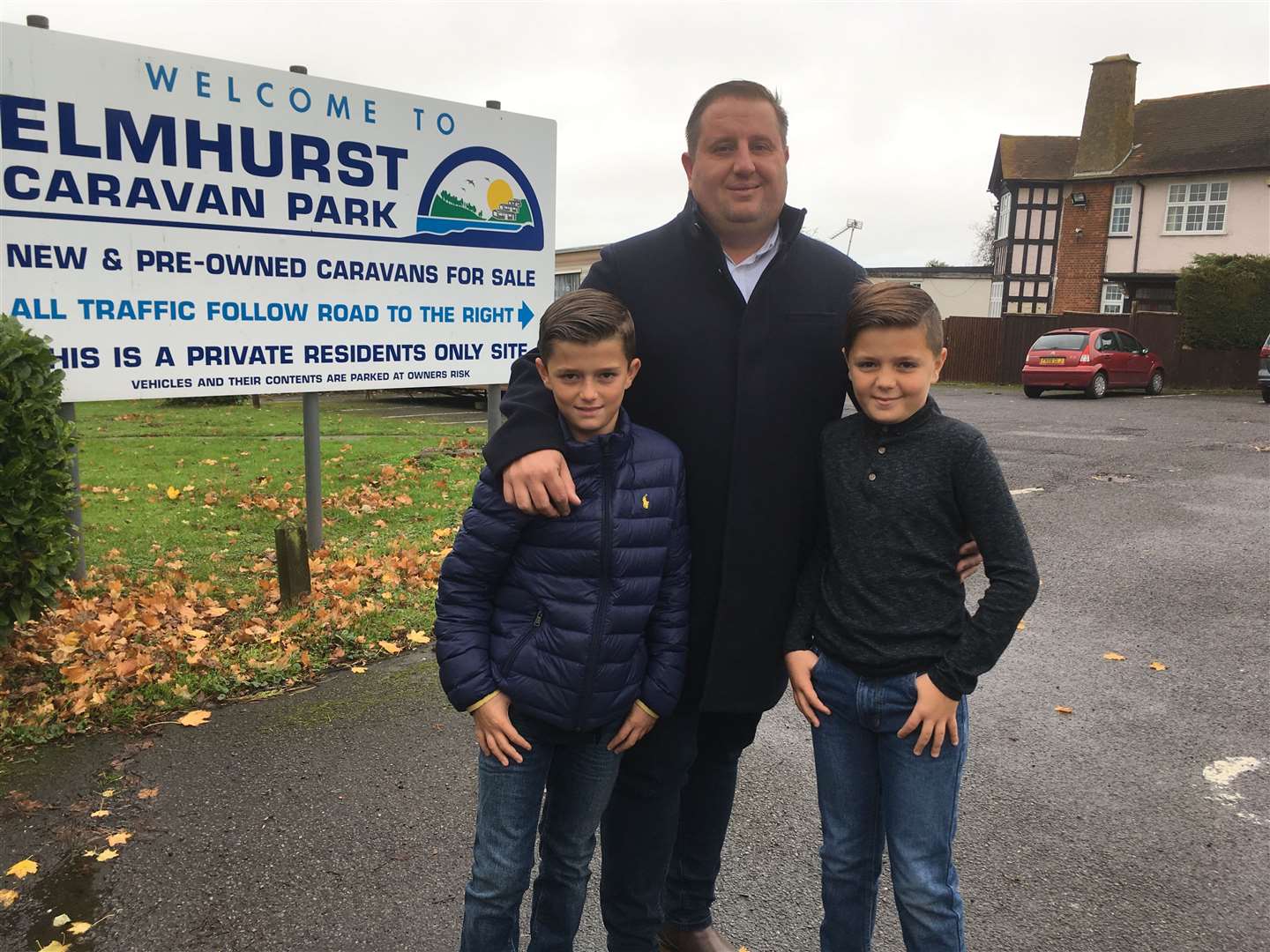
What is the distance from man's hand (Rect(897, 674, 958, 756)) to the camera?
1.99m

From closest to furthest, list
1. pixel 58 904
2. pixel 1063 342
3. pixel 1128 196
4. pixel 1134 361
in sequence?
pixel 58 904 → pixel 1063 342 → pixel 1134 361 → pixel 1128 196

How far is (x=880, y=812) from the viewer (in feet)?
7.17

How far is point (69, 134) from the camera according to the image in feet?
15.3

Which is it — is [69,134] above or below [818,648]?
above

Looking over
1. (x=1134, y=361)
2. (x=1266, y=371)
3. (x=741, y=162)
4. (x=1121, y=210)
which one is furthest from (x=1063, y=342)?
(x=741, y=162)

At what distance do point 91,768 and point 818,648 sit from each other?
279 cm

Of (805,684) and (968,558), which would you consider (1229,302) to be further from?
(805,684)

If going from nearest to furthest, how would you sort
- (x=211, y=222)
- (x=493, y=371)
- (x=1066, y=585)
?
(x=211, y=222)
(x=1066, y=585)
(x=493, y=371)

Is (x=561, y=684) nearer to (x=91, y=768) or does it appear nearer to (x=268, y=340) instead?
(x=91, y=768)

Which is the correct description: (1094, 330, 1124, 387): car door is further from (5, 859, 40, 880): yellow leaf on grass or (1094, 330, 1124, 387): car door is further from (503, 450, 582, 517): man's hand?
(5, 859, 40, 880): yellow leaf on grass

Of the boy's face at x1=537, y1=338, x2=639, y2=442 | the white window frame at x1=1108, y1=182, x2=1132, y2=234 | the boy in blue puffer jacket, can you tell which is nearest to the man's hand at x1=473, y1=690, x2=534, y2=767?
the boy in blue puffer jacket

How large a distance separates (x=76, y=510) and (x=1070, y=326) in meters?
27.5

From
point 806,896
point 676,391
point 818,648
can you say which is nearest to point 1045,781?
point 806,896

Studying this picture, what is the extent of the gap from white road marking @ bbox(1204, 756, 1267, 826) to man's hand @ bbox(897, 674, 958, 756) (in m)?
1.95
